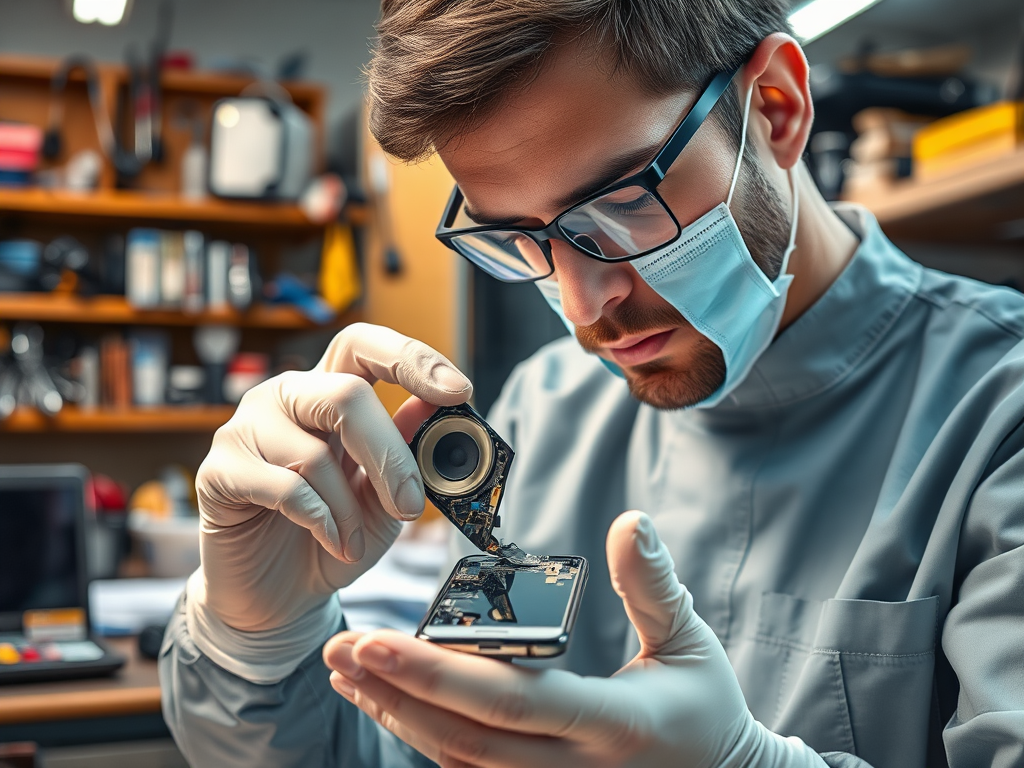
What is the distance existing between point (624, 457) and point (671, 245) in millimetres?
446

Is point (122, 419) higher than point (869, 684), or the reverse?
point (869, 684)

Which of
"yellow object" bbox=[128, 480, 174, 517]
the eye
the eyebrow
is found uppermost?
the eyebrow

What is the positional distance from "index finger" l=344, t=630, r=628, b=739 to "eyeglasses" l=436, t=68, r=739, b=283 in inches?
18.0

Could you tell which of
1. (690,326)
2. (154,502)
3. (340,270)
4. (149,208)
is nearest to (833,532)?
(690,326)

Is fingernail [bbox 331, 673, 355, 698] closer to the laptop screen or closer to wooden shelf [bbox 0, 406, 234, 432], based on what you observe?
the laptop screen

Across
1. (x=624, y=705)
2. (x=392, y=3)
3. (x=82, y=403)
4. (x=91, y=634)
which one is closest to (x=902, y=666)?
(x=624, y=705)

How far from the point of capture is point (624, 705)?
2.13 ft

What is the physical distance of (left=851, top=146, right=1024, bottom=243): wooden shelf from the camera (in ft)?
6.07

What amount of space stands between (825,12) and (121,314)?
278 cm

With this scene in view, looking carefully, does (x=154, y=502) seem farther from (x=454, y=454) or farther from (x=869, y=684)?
(x=869, y=684)

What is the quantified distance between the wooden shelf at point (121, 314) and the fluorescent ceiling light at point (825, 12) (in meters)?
2.21

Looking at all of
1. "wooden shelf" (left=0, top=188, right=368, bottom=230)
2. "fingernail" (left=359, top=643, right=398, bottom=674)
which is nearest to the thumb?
"fingernail" (left=359, top=643, right=398, bottom=674)

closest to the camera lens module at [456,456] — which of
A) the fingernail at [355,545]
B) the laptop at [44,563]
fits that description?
the fingernail at [355,545]

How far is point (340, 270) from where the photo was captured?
378 centimetres
